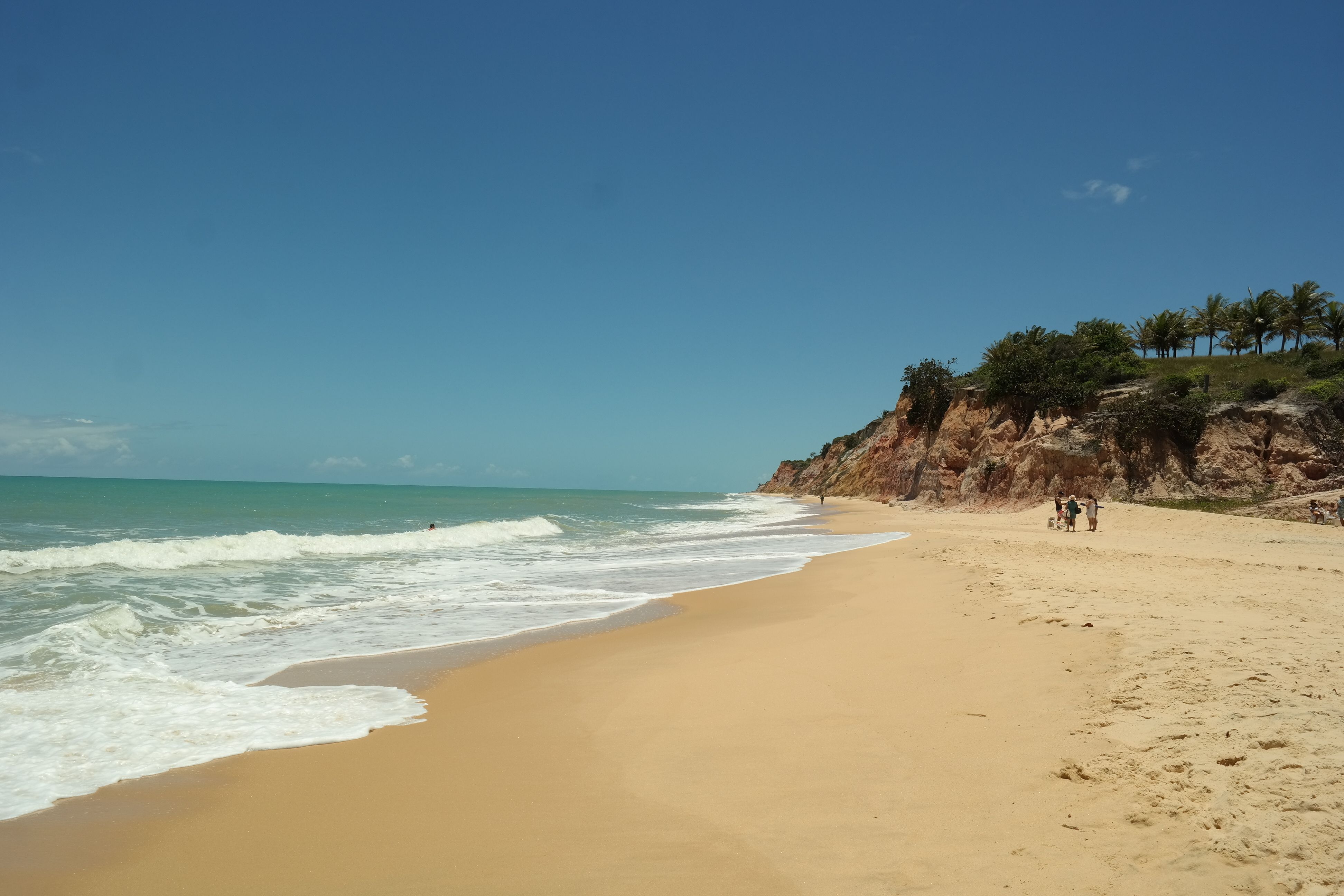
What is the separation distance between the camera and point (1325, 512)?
24.4 metres

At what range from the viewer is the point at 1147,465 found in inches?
1226

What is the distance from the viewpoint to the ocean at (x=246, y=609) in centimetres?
565

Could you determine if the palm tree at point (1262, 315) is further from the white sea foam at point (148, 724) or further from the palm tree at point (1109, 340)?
the white sea foam at point (148, 724)

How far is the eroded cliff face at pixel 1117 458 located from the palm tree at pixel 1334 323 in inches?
814

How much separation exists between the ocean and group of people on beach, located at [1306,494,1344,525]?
1341 cm

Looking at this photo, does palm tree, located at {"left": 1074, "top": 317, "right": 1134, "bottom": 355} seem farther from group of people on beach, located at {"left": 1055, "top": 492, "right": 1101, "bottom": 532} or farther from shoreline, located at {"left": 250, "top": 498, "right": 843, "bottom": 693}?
shoreline, located at {"left": 250, "top": 498, "right": 843, "bottom": 693}

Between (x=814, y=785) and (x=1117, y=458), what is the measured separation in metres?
33.5

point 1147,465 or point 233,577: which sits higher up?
point 1147,465

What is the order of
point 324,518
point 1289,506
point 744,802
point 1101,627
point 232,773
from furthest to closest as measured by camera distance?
point 324,518 < point 1289,506 < point 1101,627 < point 232,773 < point 744,802

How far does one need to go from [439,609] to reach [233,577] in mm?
6687

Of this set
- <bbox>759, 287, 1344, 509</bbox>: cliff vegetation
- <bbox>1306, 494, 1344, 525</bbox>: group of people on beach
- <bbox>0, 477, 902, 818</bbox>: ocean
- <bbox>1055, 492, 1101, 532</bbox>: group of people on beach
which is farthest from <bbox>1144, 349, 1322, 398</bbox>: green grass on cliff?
<bbox>0, 477, 902, 818</bbox>: ocean

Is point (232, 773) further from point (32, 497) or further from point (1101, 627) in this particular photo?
point (32, 497)

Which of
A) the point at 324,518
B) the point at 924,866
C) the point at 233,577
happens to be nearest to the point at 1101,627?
the point at 924,866

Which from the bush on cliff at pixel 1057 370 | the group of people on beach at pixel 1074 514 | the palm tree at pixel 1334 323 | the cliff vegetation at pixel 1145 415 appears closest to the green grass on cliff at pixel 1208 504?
the cliff vegetation at pixel 1145 415
